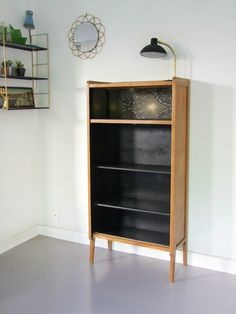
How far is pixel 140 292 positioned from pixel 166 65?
1867 millimetres

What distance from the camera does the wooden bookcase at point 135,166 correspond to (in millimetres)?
3146

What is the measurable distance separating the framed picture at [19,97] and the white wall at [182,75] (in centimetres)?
24

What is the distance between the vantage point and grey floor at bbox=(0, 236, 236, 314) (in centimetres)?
272

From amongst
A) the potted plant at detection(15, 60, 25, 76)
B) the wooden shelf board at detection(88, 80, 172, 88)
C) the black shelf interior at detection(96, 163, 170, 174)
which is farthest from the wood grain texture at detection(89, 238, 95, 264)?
the potted plant at detection(15, 60, 25, 76)

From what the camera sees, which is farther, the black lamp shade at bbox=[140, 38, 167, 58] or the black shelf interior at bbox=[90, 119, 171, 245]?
the black shelf interior at bbox=[90, 119, 171, 245]

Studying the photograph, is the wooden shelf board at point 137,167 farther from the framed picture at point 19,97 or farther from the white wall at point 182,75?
the framed picture at point 19,97

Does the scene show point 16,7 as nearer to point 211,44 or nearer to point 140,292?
point 211,44

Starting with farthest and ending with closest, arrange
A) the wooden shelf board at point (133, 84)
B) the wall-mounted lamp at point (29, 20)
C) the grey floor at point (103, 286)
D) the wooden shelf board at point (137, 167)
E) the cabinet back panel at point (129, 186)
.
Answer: the wall-mounted lamp at point (29, 20)
the cabinet back panel at point (129, 186)
the wooden shelf board at point (137, 167)
the wooden shelf board at point (133, 84)
the grey floor at point (103, 286)

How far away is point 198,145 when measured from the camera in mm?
3205

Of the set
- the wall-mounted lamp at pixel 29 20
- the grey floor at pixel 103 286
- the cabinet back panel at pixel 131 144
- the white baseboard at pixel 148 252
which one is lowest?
the grey floor at pixel 103 286

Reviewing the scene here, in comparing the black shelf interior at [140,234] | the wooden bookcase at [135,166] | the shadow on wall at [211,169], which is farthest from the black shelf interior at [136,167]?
the black shelf interior at [140,234]

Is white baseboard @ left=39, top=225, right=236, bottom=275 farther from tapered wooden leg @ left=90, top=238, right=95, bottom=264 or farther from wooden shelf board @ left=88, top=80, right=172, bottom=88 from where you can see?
wooden shelf board @ left=88, top=80, right=172, bottom=88

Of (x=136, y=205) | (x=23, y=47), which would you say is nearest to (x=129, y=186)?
(x=136, y=205)

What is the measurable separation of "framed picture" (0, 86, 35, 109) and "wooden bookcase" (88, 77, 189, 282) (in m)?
0.80
